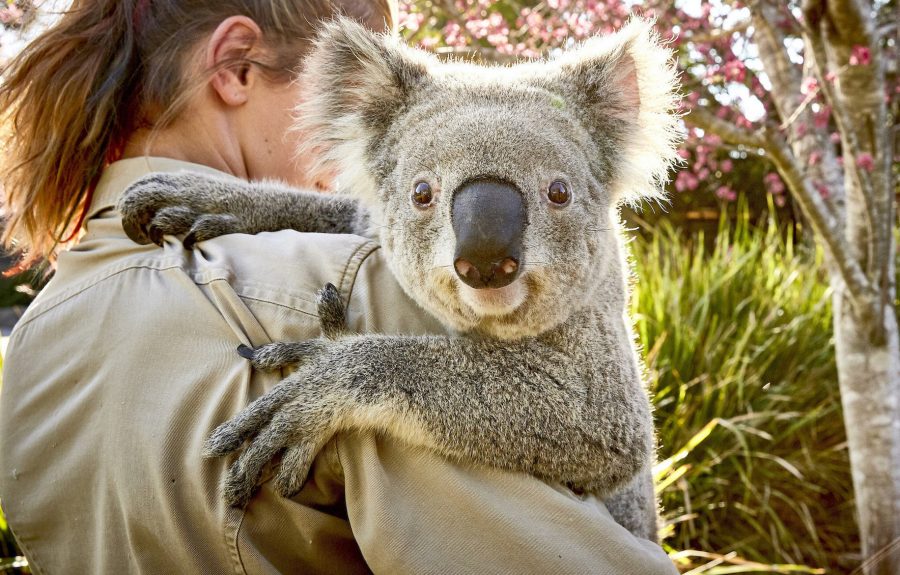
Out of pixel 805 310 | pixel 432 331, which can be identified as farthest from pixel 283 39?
pixel 805 310

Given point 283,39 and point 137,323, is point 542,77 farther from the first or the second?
point 137,323

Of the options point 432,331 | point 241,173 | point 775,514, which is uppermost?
point 241,173

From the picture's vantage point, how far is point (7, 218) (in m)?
1.95

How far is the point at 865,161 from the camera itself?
3.31 meters

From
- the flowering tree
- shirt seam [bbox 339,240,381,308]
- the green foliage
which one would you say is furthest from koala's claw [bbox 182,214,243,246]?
the green foliage

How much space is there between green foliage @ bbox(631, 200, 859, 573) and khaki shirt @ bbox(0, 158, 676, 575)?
2893mm

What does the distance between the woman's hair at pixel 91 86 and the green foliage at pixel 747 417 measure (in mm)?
3092

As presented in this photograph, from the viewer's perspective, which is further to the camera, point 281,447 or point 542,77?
point 542,77

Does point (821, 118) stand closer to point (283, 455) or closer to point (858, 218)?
point (858, 218)

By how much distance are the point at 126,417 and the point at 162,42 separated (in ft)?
3.29

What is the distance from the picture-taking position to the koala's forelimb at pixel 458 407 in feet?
4.49

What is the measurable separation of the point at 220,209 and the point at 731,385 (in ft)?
12.7

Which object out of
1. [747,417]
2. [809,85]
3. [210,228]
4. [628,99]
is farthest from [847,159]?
[210,228]

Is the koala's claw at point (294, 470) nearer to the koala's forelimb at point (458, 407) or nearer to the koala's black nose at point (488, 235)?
the koala's forelimb at point (458, 407)
